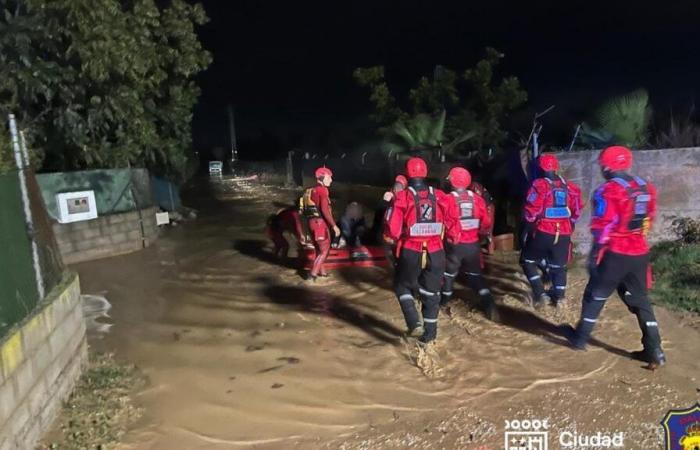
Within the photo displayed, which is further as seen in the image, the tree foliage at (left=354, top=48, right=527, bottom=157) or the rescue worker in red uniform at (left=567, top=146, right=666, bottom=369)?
the tree foliage at (left=354, top=48, right=527, bottom=157)

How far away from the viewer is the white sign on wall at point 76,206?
33.6ft

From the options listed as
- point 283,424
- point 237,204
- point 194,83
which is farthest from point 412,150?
point 283,424

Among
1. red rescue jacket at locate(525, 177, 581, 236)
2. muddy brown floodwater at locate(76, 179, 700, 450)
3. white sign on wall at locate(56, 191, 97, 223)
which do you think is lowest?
muddy brown floodwater at locate(76, 179, 700, 450)

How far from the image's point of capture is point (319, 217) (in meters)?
8.17

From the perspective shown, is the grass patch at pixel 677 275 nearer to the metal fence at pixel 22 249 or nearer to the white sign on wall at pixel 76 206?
the metal fence at pixel 22 249

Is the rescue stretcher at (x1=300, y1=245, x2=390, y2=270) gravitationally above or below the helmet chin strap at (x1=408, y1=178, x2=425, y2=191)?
below

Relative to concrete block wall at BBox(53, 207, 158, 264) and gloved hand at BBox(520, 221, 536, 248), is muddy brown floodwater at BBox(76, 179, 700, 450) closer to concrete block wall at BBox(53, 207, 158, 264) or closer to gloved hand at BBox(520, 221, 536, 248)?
gloved hand at BBox(520, 221, 536, 248)

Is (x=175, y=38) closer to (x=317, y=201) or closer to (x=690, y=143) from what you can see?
(x=317, y=201)

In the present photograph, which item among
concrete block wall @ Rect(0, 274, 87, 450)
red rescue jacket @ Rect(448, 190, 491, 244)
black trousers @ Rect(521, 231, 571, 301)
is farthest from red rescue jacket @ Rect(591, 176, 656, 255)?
concrete block wall @ Rect(0, 274, 87, 450)

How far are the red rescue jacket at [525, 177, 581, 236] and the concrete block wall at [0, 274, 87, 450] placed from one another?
4910mm

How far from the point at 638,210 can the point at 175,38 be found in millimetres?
10453

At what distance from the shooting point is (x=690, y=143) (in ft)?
29.8

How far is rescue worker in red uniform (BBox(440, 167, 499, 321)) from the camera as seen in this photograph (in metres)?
5.94

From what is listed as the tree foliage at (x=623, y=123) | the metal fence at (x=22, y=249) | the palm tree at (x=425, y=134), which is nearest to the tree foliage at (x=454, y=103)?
the palm tree at (x=425, y=134)
